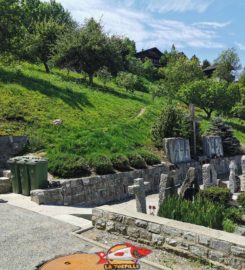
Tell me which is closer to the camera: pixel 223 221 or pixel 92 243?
pixel 92 243

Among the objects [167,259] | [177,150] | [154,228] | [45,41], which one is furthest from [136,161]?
[45,41]

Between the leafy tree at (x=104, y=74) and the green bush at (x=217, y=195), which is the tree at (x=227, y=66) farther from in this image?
the green bush at (x=217, y=195)

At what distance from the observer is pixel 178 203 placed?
8.02m

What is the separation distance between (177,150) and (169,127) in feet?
5.70

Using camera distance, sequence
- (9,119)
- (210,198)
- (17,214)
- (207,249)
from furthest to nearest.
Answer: (9,119) → (210,198) → (17,214) → (207,249)

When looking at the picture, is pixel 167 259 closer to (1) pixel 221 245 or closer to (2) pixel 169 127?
(1) pixel 221 245

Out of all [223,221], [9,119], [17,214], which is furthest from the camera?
[9,119]

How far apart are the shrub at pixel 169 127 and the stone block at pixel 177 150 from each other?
90cm

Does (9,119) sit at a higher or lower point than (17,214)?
higher

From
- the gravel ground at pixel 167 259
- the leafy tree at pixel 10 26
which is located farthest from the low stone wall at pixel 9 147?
the gravel ground at pixel 167 259

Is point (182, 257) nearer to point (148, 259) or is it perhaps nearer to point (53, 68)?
point (148, 259)

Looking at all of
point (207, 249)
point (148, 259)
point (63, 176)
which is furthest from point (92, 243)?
point (63, 176)

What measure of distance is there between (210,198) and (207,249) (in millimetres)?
5174

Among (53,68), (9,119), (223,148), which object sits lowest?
(223,148)
